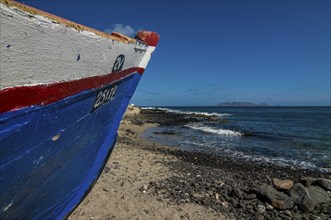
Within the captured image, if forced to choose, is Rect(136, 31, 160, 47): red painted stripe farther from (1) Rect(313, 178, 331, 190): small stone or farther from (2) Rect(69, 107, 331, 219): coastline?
(1) Rect(313, 178, 331, 190): small stone

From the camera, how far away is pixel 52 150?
89.3 inches

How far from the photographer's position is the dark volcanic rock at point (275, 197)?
21.9 feet

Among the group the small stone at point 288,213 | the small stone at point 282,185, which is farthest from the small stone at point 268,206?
the small stone at point 282,185

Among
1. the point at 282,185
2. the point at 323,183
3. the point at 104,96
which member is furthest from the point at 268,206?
the point at 104,96

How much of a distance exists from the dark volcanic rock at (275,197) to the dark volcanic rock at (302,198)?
0.62ft

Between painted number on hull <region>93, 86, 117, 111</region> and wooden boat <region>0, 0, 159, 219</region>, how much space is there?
0.05ft

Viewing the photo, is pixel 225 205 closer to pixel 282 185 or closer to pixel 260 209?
pixel 260 209

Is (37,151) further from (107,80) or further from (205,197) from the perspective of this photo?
(205,197)

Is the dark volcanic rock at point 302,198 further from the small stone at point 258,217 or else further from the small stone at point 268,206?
the small stone at point 258,217

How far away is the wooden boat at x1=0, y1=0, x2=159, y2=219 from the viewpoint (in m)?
1.45

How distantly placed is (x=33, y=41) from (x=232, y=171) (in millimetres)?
10616

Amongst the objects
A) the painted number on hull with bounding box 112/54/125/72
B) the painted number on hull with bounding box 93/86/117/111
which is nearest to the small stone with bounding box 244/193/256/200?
the painted number on hull with bounding box 93/86/117/111

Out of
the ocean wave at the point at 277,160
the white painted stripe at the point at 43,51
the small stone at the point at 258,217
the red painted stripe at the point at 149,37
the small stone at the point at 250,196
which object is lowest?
the ocean wave at the point at 277,160

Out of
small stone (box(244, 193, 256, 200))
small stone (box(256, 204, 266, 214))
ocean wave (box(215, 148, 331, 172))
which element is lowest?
ocean wave (box(215, 148, 331, 172))
